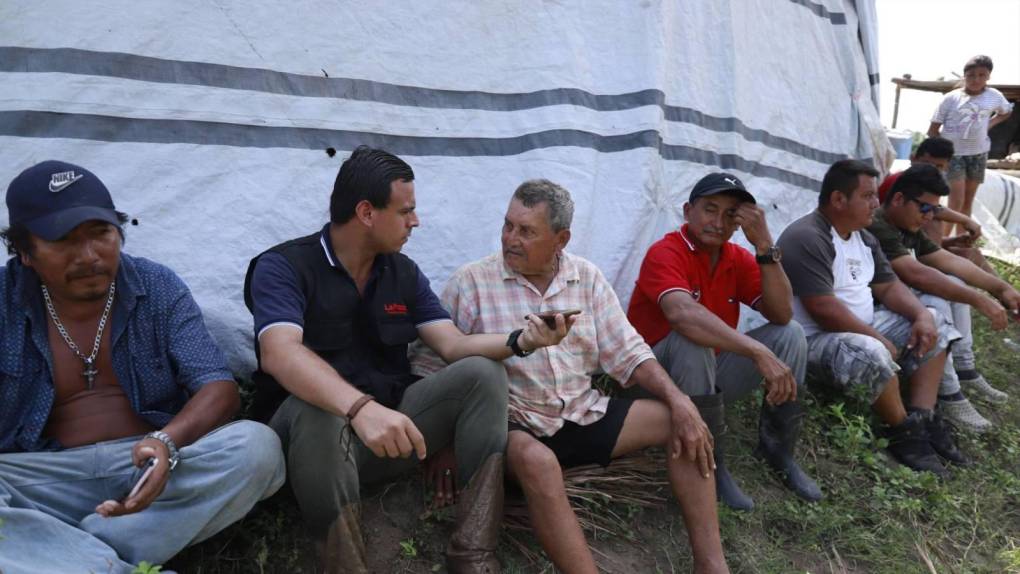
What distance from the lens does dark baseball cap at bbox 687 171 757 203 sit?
337 cm

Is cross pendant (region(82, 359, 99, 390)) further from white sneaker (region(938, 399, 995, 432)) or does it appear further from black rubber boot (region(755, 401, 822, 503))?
white sneaker (region(938, 399, 995, 432))

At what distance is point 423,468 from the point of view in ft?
9.57

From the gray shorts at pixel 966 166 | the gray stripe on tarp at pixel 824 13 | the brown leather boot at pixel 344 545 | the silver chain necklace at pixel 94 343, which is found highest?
the gray stripe on tarp at pixel 824 13

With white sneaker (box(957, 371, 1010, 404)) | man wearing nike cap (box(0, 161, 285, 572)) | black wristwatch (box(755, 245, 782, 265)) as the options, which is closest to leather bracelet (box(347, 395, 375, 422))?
man wearing nike cap (box(0, 161, 285, 572))

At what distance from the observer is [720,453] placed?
3281 mm

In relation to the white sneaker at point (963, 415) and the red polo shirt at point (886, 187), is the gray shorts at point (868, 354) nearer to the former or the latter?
the white sneaker at point (963, 415)

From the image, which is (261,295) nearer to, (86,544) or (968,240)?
(86,544)

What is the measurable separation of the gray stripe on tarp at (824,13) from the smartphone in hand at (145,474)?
4.58 metres

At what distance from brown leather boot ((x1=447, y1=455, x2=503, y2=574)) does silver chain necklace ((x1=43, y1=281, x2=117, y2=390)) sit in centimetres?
110

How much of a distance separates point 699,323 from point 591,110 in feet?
4.50

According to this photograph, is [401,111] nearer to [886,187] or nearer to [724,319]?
[724,319]

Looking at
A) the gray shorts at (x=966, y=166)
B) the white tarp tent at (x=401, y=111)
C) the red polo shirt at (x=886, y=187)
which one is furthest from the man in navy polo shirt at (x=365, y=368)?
the gray shorts at (x=966, y=166)

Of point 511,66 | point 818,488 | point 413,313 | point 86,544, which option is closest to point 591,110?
point 511,66

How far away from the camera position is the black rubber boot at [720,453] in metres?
3.13
